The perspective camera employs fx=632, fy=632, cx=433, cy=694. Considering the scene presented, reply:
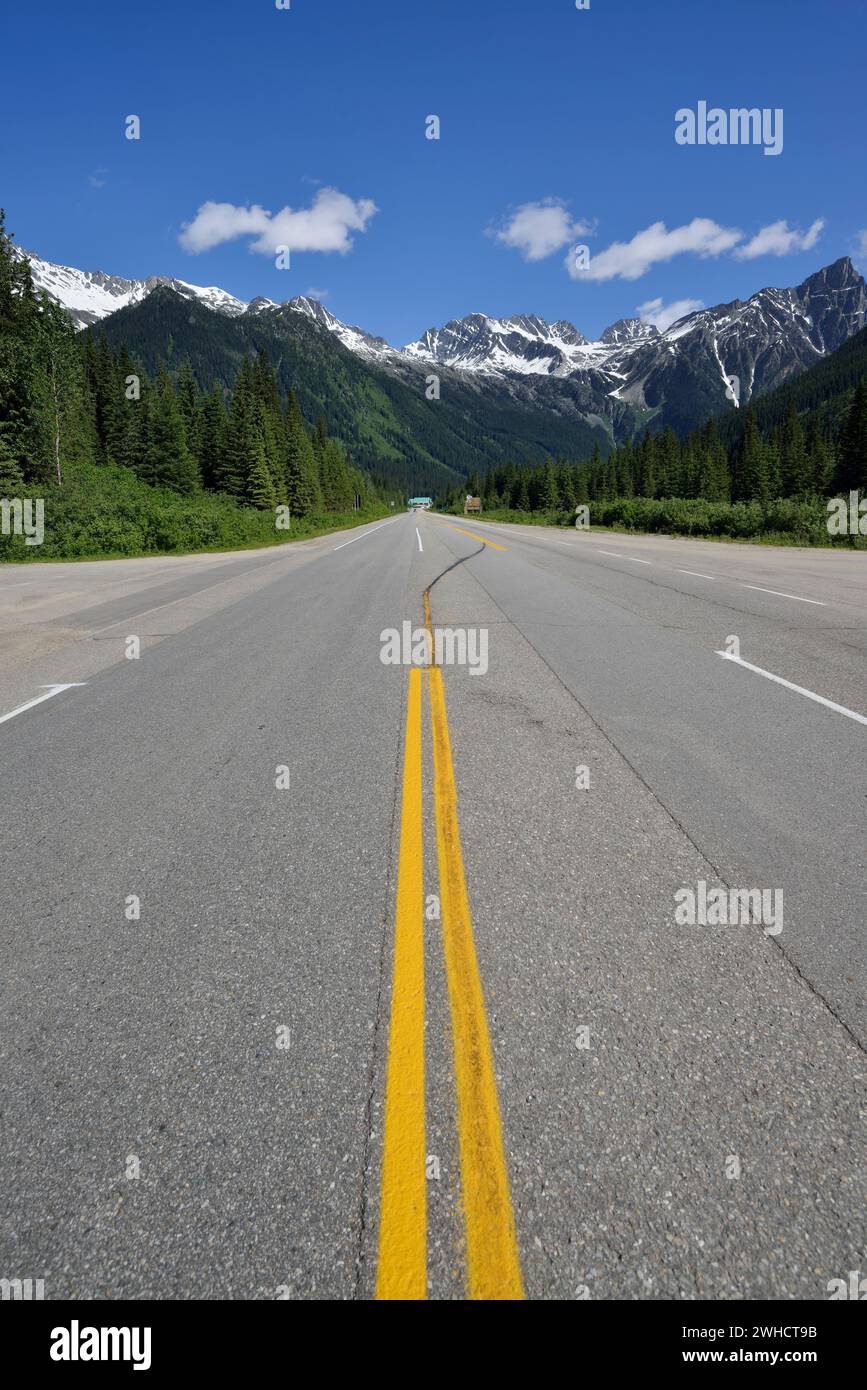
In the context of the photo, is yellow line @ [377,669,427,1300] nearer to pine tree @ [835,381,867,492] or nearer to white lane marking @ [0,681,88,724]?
white lane marking @ [0,681,88,724]

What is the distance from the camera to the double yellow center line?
64.0 inches

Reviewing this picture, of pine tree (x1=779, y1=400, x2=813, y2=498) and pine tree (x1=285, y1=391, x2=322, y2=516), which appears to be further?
pine tree (x1=779, y1=400, x2=813, y2=498)

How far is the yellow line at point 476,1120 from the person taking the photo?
162 cm

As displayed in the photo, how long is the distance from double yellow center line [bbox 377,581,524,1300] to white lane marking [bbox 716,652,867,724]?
14.6 ft

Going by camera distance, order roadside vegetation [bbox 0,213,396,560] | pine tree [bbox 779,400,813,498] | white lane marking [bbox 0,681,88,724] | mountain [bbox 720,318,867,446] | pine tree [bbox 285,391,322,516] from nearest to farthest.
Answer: white lane marking [bbox 0,681,88,724] → roadside vegetation [bbox 0,213,396,560] → pine tree [bbox 285,391,322,516] → pine tree [bbox 779,400,813,498] → mountain [bbox 720,318,867,446]

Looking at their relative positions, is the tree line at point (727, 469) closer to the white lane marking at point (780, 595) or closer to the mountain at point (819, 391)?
the white lane marking at point (780, 595)

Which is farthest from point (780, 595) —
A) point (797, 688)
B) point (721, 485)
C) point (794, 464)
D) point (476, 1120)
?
point (721, 485)

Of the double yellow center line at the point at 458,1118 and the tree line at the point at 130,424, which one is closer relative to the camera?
the double yellow center line at the point at 458,1118

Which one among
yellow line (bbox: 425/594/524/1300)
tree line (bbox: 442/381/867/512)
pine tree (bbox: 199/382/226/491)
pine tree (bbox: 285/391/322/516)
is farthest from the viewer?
pine tree (bbox: 285/391/322/516)

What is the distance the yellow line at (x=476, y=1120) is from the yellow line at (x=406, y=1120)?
122 millimetres

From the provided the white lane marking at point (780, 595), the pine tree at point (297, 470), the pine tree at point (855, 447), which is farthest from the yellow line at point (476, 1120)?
the pine tree at point (855, 447)

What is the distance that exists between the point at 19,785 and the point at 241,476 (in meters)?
56.8

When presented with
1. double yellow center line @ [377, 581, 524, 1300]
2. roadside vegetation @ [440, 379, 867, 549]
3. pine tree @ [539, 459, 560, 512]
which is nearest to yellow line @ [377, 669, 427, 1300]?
double yellow center line @ [377, 581, 524, 1300]
